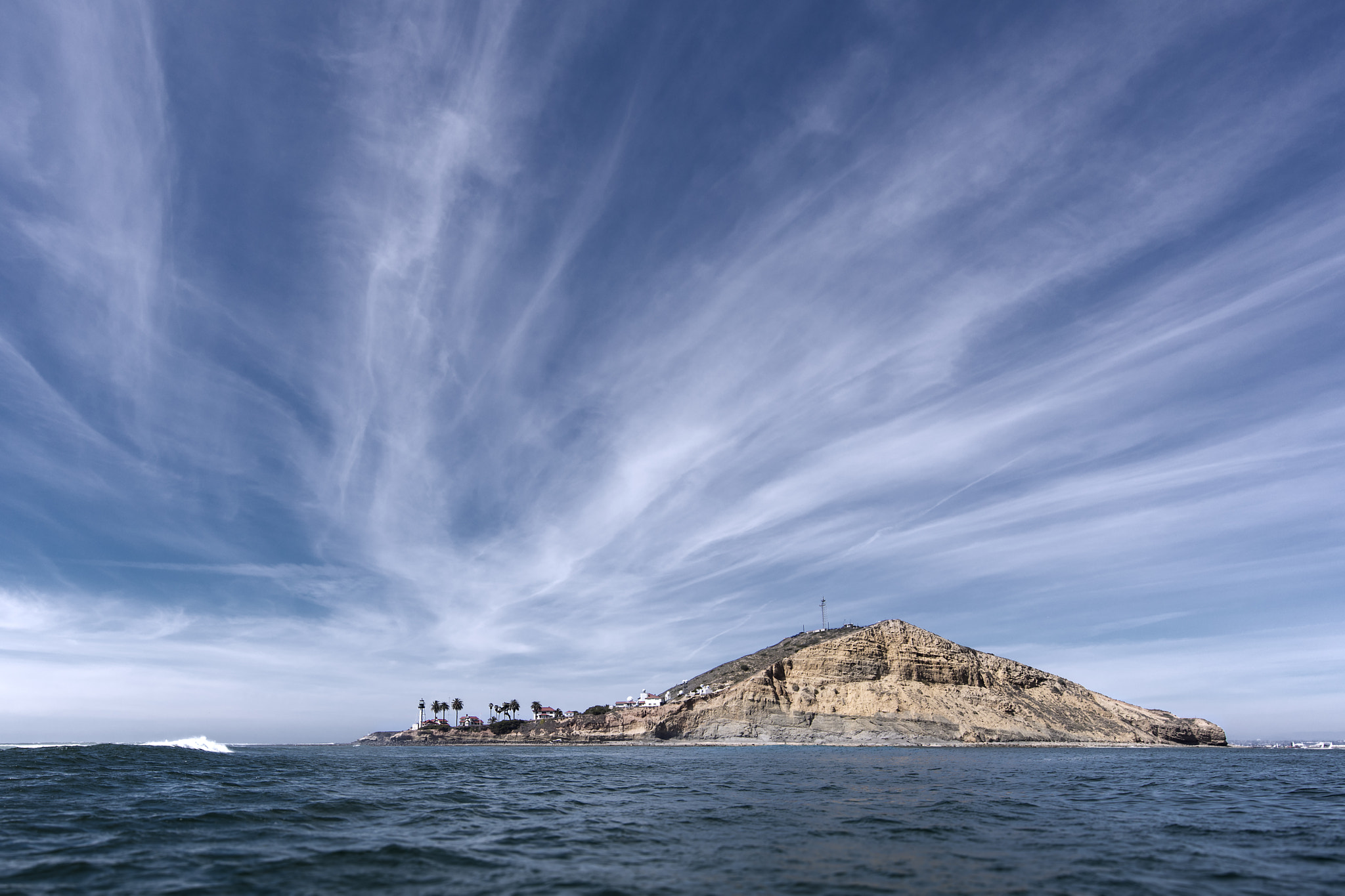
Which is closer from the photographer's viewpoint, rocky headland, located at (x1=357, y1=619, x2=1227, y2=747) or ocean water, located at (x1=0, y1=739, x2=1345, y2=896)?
ocean water, located at (x1=0, y1=739, x2=1345, y2=896)

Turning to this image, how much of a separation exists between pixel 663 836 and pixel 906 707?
118822 mm

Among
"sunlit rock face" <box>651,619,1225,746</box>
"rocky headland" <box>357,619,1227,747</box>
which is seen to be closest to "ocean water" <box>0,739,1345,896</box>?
"rocky headland" <box>357,619,1227,747</box>

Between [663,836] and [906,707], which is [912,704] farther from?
[663,836]

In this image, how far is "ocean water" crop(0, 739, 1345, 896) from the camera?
12.1 m

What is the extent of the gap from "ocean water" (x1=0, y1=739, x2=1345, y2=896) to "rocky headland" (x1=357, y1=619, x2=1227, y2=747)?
88084 millimetres

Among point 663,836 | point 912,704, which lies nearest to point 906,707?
point 912,704

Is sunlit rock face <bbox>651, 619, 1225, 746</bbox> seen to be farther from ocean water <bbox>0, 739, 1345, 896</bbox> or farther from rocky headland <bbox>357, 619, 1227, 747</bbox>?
ocean water <bbox>0, 739, 1345, 896</bbox>

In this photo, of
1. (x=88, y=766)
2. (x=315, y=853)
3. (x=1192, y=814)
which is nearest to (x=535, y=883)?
(x=315, y=853)

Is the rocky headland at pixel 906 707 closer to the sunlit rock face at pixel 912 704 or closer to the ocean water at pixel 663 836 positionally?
the sunlit rock face at pixel 912 704

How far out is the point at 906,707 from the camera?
119750 mm

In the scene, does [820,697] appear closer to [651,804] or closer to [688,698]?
[688,698]

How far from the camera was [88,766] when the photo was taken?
133 feet

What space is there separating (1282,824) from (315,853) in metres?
29.7

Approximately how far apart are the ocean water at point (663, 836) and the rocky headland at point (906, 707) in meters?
88.1
